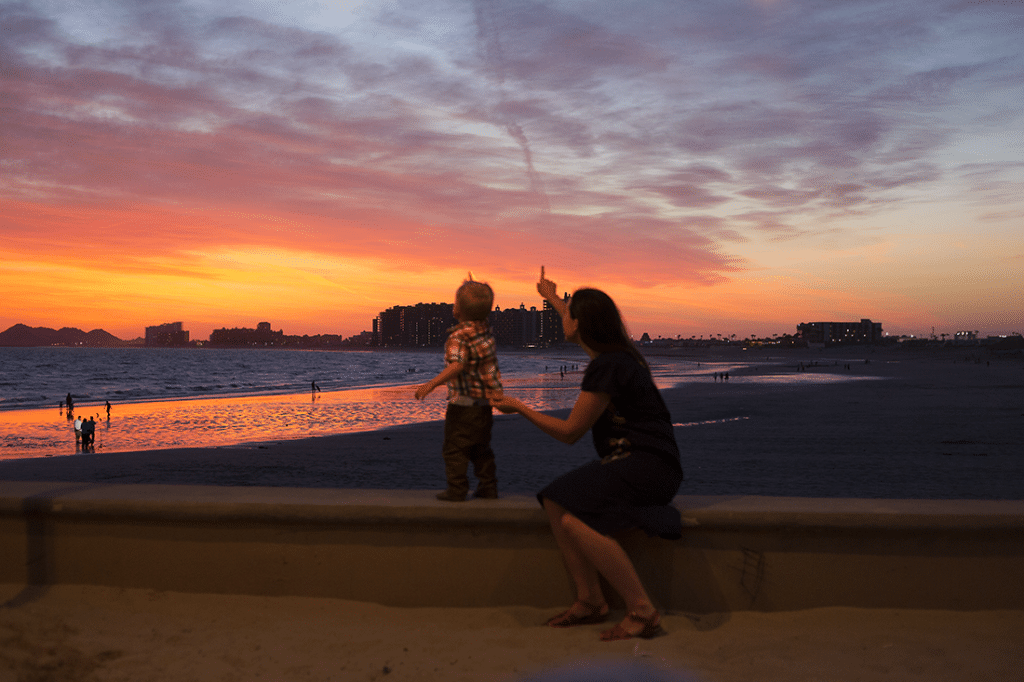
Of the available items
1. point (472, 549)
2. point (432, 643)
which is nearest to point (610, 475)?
point (472, 549)

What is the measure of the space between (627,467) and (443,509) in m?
0.93

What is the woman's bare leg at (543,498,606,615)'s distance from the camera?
11.3ft

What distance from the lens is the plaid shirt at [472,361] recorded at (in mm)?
3898

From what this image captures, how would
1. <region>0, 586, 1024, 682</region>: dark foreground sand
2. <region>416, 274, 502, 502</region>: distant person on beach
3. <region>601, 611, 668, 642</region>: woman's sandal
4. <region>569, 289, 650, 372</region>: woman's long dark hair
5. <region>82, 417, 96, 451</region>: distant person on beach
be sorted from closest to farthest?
<region>0, 586, 1024, 682</region>: dark foreground sand < <region>601, 611, 668, 642</region>: woman's sandal < <region>569, 289, 650, 372</region>: woman's long dark hair < <region>416, 274, 502, 502</region>: distant person on beach < <region>82, 417, 96, 451</region>: distant person on beach

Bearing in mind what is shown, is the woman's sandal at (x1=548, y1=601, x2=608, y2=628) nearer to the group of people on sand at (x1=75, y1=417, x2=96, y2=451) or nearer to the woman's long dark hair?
the woman's long dark hair

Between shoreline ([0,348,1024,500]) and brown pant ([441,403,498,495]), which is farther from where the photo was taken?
shoreline ([0,348,1024,500])

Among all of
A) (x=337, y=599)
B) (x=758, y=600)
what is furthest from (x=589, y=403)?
(x=337, y=599)

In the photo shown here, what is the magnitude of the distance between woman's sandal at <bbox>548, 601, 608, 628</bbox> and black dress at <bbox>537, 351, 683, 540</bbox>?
0.44 m

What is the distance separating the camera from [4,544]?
12.3 ft

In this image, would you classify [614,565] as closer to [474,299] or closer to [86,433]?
[474,299]

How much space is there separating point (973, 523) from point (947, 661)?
2.21 ft

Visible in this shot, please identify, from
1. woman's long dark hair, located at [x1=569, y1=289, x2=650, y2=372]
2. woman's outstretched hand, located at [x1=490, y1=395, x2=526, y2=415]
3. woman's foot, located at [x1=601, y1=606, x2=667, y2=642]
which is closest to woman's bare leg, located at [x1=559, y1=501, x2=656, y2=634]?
woman's foot, located at [x1=601, y1=606, x2=667, y2=642]

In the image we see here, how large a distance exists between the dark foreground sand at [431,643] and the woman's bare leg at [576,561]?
0.18 metres

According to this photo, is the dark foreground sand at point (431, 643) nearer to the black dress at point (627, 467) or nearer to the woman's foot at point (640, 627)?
the woman's foot at point (640, 627)
